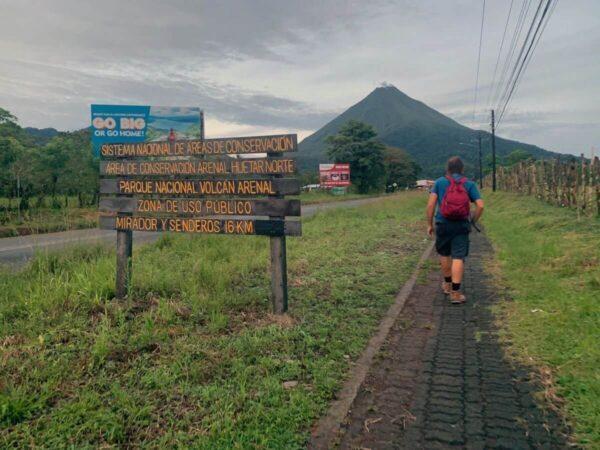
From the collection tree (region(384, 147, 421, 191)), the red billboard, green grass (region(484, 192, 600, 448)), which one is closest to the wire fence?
green grass (region(484, 192, 600, 448))

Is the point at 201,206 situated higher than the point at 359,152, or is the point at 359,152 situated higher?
the point at 359,152

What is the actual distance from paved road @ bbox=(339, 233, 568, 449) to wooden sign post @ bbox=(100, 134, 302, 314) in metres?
1.51

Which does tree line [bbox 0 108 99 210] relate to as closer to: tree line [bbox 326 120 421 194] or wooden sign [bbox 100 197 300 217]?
wooden sign [bbox 100 197 300 217]

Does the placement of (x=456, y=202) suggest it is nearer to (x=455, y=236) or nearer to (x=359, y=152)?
(x=455, y=236)

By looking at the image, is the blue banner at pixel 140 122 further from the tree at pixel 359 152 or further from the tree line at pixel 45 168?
the tree at pixel 359 152

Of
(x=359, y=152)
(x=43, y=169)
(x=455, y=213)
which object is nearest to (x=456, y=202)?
(x=455, y=213)

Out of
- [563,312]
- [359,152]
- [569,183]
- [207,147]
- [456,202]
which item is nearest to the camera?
[563,312]

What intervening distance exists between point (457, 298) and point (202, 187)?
330 cm

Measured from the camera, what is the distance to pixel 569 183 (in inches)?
640

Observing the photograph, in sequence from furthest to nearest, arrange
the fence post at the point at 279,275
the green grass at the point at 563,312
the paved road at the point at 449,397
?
1. the fence post at the point at 279,275
2. the green grass at the point at 563,312
3. the paved road at the point at 449,397

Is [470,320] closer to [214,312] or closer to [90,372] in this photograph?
[214,312]

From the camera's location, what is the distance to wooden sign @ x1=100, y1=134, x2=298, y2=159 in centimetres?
494

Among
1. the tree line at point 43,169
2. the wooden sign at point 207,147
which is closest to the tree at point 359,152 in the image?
the tree line at point 43,169

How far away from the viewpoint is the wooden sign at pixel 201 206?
197 inches
